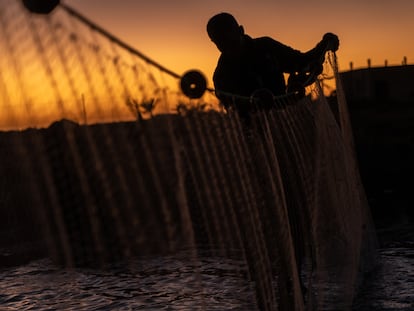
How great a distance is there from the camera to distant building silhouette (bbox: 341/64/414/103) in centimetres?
5491

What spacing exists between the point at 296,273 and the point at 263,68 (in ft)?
4.97

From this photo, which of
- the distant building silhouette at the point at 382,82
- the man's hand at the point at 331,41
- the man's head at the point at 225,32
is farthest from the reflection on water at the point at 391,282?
the distant building silhouette at the point at 382,82

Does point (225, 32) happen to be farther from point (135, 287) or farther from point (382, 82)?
point (382, 82)

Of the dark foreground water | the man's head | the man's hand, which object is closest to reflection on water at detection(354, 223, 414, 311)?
the dark foreground water

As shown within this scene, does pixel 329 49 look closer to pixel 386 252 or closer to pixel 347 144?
pixel 347 144

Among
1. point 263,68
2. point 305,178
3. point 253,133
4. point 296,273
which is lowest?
point 296,273

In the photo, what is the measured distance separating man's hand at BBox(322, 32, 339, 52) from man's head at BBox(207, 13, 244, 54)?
1.49m

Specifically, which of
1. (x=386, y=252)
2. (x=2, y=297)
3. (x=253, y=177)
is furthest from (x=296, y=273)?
(x=386, y=252)

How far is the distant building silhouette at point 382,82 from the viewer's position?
54906mm

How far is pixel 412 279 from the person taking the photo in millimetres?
7367

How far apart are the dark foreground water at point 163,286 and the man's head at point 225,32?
2140mm

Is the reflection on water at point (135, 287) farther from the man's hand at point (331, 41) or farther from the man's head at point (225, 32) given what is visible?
the man's hand at point (331, 41)


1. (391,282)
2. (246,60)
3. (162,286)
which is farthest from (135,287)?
(246,60)

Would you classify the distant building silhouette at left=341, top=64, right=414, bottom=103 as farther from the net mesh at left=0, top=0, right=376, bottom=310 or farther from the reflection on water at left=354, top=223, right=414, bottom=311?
the net mesh at left=0, top=0, right=376, bottom=310
